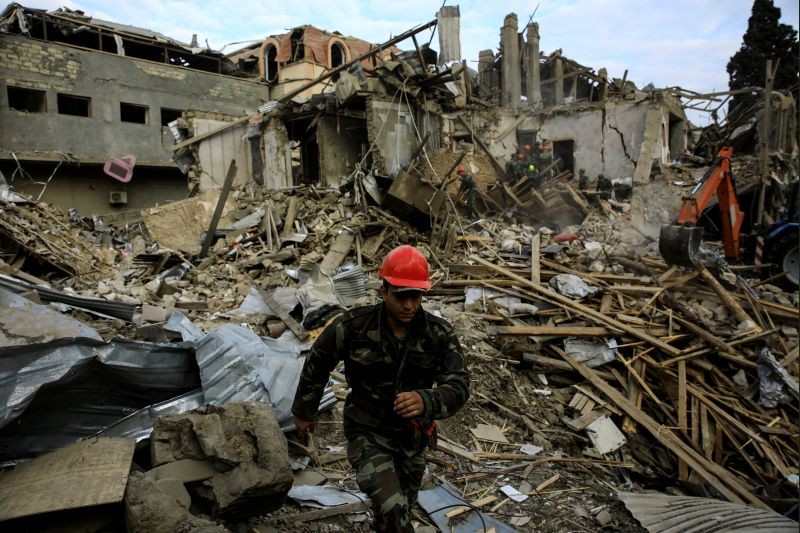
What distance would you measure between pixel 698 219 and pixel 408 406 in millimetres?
7752

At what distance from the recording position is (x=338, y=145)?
13.2m

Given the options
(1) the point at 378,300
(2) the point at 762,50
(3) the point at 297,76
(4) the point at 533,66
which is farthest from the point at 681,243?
(2) the point at 762,50

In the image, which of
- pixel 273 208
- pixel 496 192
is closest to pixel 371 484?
pixel 273 208

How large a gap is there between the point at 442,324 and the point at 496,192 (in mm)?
11313

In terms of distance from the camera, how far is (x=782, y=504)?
14.7 ft

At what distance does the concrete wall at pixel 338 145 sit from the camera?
42.2 feet

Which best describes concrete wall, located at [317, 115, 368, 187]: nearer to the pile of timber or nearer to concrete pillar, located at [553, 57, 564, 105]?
A: the pile of timber

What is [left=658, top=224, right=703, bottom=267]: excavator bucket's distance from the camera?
23.7ft

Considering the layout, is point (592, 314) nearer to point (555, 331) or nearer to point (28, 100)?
point (555, 331)

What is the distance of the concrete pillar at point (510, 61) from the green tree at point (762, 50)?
12147 millimetres

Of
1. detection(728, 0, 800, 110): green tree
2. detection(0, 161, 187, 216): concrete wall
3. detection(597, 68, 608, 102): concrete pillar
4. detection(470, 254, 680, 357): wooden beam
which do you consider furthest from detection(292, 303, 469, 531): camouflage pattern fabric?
detection(728, 0, 800, 110): green tree

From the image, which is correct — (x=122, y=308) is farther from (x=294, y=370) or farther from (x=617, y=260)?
(x=617, y=260)

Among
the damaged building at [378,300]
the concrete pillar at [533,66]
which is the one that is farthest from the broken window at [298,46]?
the concrete pillar at [533,66]

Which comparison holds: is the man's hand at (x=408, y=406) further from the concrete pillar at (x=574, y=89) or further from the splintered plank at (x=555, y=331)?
the concrete pillar at (x=574, y=89)
